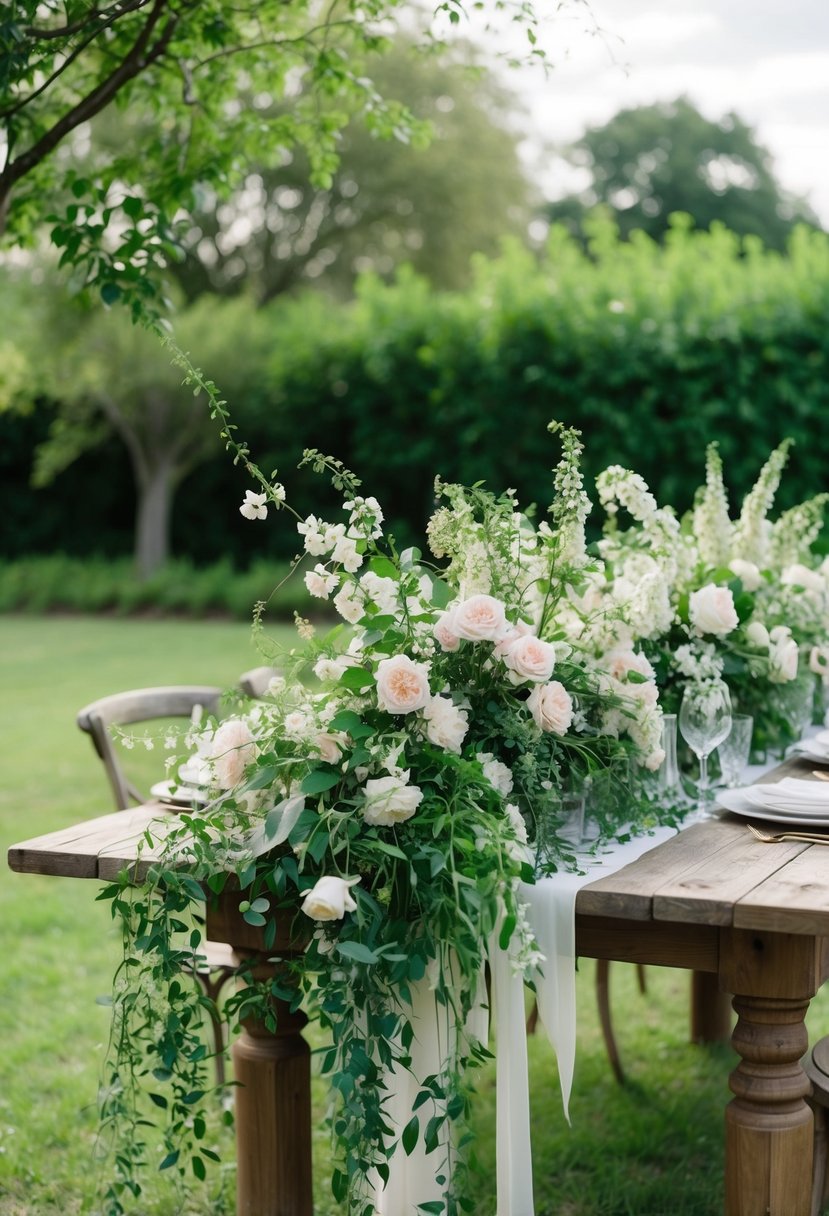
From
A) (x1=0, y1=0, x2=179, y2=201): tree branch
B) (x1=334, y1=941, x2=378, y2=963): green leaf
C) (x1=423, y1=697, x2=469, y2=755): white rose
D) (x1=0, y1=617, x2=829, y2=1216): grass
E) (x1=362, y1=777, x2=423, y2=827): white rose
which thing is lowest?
(x1=0, y1=617, x2=829, y2=1216): grass

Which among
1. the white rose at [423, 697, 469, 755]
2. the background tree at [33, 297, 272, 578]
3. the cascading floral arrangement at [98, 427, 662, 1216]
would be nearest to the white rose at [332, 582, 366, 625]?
the cascading floral arrangement at [98, 427, 662, 1216]

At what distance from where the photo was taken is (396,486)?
504 inches

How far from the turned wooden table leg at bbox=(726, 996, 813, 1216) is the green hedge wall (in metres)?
8.00

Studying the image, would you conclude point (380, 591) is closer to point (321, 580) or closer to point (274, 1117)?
point (321, 580)

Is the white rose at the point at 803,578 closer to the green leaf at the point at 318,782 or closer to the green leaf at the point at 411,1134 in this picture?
the green leaf at the point at 318,782

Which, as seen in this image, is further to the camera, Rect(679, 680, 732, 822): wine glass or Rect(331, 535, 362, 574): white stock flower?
Rect(679, 680, 732, 822): wine glass

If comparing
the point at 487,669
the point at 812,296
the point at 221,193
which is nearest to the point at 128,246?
the point at 221,193

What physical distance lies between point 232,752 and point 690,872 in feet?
2.65

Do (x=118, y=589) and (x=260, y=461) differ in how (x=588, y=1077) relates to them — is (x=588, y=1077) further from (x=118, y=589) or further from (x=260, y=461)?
(x=118, y=589)

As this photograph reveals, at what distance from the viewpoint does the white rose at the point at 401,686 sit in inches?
84.7

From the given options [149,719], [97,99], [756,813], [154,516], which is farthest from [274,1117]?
[154,516]

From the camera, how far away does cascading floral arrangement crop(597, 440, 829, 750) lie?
2.80m

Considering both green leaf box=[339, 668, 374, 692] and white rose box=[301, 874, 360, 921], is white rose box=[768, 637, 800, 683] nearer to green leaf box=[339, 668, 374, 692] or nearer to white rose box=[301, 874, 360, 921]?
green leaf box=[339, 668, 374, 692]

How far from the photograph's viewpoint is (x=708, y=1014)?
4.07 m
